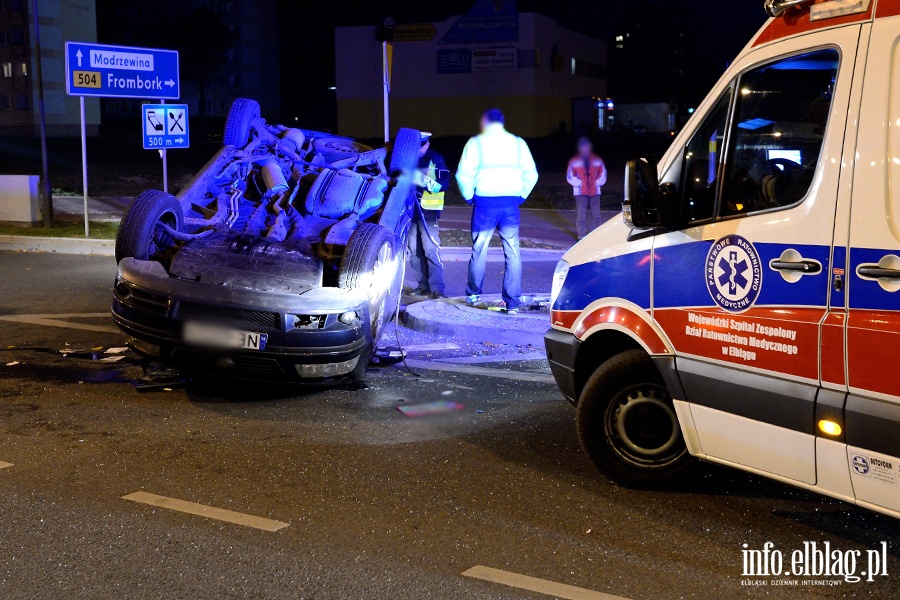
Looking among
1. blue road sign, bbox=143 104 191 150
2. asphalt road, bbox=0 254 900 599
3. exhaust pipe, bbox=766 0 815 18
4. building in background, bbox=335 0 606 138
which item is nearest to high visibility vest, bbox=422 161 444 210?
asphalt road, bbox=0 254 900 599

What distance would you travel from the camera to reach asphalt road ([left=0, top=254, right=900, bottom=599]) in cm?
418

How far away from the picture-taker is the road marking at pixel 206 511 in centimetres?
480

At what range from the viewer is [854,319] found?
13.2 feet

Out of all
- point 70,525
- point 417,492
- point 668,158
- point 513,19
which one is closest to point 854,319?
point 668,158

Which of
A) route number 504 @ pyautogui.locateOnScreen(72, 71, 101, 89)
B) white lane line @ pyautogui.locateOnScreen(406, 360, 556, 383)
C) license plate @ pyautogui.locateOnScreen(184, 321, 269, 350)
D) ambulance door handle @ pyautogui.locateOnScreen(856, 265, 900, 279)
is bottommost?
white lane line @ pyautogui.locateOnScreen(406, 360, 556, 383)

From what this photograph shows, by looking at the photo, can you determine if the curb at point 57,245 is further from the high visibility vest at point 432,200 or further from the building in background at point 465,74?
the building in background at point 465,74

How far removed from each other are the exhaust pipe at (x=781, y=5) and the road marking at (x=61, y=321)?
272 inches

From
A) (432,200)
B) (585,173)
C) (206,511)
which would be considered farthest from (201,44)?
(206,511)

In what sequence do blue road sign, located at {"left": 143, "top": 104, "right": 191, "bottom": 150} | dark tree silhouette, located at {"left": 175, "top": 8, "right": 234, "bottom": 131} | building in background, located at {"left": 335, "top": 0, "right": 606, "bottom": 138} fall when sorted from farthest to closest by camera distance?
dark tree silhouette, located at {"left": 175, "top": 8, "right": 234, "bottom": 131}, building in background, located at {"left": 335, "top": 0, "right": 606, "bottom": 138}, blue road sign, located at {"left": 143, "top": 104, "right": 191, "bottom": 150}

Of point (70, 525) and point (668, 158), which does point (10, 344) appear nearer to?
point (70, 525)

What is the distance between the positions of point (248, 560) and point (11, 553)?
1.03 m

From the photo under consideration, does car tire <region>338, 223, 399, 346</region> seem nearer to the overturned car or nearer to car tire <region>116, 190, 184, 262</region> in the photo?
the overturned car

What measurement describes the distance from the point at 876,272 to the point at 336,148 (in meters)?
6.08

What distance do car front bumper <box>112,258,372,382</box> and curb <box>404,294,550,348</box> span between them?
234 centimetres
